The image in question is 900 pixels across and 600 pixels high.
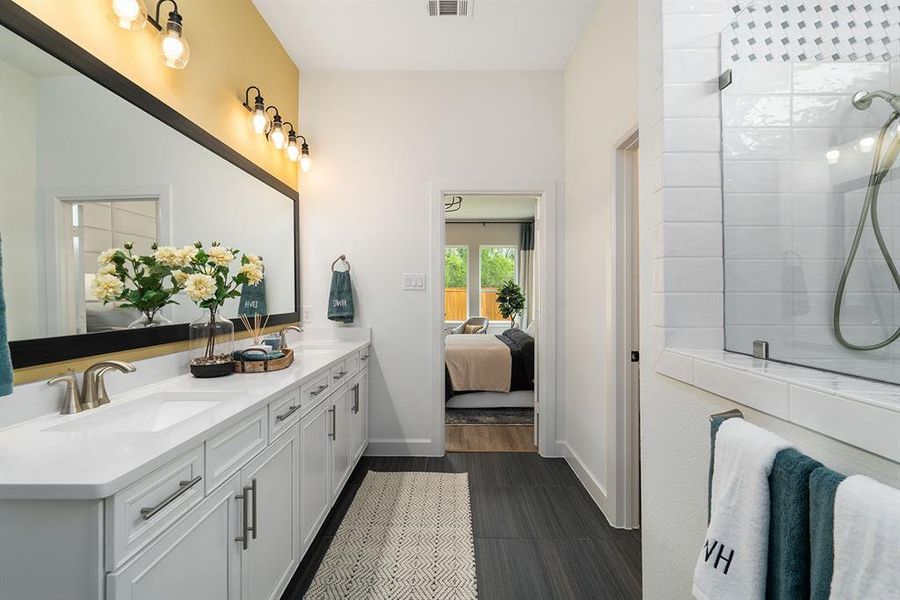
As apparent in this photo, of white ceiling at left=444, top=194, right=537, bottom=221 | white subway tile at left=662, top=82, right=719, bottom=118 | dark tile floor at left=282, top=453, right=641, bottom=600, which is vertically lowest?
dark tile floor at left=282, top=453, right=641, bottom=600

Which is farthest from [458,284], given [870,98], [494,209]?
[870,98]

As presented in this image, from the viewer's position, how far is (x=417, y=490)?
8.12ft

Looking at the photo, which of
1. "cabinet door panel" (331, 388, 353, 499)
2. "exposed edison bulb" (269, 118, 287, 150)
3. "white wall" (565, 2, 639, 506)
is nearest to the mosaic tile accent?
"white wall" (565, 2, 639, 506)

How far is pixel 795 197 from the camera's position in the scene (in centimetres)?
113

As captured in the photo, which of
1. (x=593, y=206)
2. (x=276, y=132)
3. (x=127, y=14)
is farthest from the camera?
(x=276, y=132)

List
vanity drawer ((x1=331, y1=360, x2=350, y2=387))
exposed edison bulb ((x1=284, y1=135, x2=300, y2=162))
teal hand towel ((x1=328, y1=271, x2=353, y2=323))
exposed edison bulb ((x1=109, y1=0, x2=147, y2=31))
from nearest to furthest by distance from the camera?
exposed edison bulb ((x1=109, y1=0, x2=147, y2=31))
vanity drawer ((x1=331, y1=360, x2=350, y2=387))
exposed edison bulb ((x1=284, y1=135, x2=300, y2=162))
teal hand towel ((x1=328, y1=271, x2=353, y2=323))

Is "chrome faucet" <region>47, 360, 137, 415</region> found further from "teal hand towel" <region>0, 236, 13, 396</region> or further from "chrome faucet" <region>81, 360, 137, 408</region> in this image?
"teal hand towel" <region>0, 236, 13, 396</region>

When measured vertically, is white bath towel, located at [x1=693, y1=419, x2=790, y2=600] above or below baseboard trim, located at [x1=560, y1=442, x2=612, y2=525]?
A: above

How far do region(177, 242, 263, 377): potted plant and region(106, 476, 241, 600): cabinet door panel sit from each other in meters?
0.70

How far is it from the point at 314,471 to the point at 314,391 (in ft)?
1.14

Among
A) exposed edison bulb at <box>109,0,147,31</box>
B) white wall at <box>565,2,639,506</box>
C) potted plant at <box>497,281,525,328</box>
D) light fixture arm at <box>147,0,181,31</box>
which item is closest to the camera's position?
exposed edison bulb at <box>109,0,147,31</box>

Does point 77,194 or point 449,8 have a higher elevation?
point 449,8

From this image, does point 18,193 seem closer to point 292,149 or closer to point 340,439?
point 340,439

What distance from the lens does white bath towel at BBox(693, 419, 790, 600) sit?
0.70 metres
